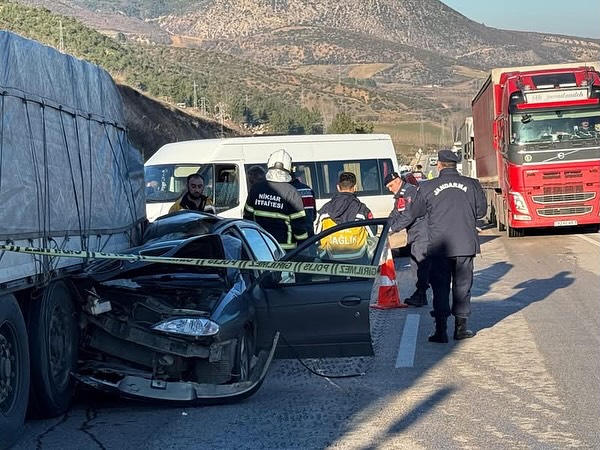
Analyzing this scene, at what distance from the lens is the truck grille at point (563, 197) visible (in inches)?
858

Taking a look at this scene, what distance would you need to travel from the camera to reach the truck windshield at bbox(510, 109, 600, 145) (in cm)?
2175

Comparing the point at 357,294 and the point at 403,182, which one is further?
the point at 403,182

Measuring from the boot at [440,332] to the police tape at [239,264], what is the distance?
189cm

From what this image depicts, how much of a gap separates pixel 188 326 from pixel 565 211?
1618 cm

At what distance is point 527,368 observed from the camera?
8664mm

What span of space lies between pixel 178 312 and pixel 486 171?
21.2 metres

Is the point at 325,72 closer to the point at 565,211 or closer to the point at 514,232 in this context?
the point at 514,232

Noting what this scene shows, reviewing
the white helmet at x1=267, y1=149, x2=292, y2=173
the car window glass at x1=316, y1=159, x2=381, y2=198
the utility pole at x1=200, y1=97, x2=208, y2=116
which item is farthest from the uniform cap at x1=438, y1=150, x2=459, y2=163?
the utility pole at x1=200, y1=97, x2=208, y2=116

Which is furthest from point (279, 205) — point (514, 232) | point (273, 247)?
point (514, 232)

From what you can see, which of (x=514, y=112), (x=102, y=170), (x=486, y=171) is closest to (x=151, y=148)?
(x=486, y=171)

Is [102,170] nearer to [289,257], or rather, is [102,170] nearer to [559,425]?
[289,257]

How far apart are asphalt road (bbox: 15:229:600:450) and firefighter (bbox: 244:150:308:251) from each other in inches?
55.0

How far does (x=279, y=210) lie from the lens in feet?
36.2

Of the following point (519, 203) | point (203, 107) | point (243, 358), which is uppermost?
point (203, 107)
